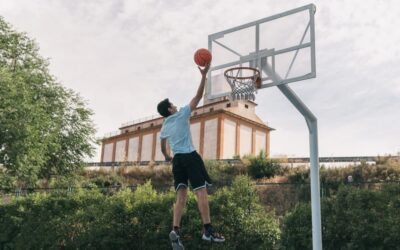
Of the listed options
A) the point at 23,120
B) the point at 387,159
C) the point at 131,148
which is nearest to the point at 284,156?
the point at 387,159

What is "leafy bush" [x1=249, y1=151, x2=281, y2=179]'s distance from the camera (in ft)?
112

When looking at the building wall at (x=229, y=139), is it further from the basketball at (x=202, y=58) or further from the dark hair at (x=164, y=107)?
the basketball at (x=202, y=58)

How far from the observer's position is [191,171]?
680 centimetres

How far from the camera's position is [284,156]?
122 feet

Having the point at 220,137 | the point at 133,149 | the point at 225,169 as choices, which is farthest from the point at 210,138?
the point at 225,169

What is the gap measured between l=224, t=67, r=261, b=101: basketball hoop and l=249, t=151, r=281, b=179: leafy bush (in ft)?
78.5

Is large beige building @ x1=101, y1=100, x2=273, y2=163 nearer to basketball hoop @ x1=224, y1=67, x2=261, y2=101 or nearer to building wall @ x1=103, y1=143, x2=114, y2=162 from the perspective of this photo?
building wall @ x1=103, y1=143, x2=114, y2=162

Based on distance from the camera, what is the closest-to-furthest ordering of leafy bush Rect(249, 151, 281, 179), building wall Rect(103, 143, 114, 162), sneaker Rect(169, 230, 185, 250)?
sneaker Rect(169, 230, 185, 250), leafy bush Rect(249, 151, 281, 179), building wall Rect(103, 143, 114, 162)

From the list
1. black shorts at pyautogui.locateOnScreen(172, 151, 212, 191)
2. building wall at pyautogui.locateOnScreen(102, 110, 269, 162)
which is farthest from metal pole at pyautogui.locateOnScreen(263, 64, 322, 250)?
building wall at pyautogui.locateOnScreen(102, 110, 269, 162)

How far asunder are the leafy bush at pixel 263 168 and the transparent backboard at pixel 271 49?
77.2 ft

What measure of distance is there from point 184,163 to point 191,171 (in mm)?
163

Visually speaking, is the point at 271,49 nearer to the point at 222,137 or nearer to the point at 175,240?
the point at 175,240

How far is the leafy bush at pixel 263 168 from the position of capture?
34.0 metres

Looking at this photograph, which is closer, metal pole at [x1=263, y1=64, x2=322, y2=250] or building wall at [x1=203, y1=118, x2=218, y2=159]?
metal pole at [x1=263, y1=64, x2=322, y2=250]
